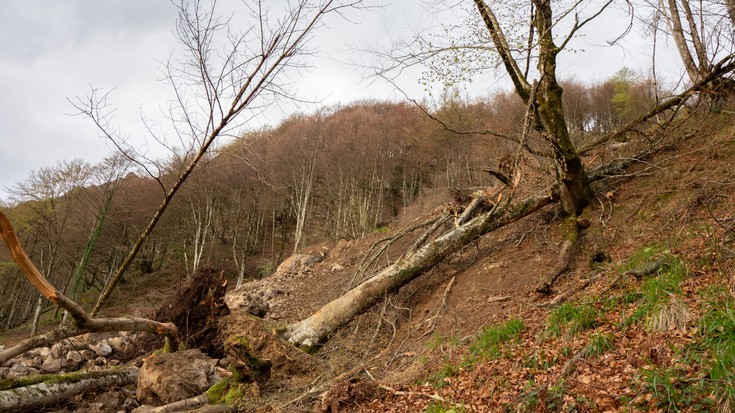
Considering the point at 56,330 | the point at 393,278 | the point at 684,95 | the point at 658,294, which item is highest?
the point at 684,95

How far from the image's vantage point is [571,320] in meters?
3.74

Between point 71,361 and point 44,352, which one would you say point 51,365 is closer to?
point 71,361

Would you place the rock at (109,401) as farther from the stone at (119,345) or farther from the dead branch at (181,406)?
the stone at (119,345)

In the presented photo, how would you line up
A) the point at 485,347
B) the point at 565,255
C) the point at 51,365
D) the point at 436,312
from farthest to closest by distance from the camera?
the point at 51,365 → the point at 436,312 → the point at 565,255 → the point at 485,347

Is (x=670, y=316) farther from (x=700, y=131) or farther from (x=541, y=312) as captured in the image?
(x=700, y=131)

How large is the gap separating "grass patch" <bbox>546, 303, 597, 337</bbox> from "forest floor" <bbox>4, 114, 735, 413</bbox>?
0.05 feet

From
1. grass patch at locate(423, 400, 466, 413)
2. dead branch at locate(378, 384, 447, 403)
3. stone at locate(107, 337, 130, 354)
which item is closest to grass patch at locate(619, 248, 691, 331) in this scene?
A: grass patch at locate(423, 400, 466, 413)

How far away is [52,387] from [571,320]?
6178 millimetres

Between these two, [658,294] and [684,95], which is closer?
[658,294]

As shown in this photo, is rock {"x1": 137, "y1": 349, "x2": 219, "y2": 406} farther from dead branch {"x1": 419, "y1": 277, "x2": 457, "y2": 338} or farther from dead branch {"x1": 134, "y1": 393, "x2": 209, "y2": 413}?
dead branch {"x1": 419, "y1": 277, "x2": 457, "y2": 338}

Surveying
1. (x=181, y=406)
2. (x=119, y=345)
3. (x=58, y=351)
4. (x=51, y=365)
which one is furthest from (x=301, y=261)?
(x=181, y=406)

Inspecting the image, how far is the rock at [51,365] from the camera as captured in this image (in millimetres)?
7461

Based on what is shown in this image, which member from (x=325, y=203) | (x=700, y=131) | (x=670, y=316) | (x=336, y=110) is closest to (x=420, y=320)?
(x=670, y=316)

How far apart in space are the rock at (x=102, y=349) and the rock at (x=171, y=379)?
414 centimetres
